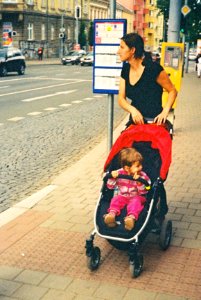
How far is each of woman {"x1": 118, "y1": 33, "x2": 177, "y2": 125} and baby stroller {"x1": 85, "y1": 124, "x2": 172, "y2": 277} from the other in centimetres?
16

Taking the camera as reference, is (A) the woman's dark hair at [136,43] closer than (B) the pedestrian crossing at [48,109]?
Yes

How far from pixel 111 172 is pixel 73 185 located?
2.50 m

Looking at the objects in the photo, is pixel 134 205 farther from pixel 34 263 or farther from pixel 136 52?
pixel 136 52

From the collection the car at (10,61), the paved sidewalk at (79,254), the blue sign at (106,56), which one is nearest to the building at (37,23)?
the car at (10,61)

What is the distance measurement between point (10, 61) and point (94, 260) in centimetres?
2861

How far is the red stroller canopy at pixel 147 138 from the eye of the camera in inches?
187

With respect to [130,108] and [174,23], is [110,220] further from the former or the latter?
[174,23]

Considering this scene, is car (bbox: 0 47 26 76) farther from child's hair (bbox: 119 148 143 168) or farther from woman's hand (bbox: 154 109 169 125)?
child's hair (bbox: 119 148 143 168)

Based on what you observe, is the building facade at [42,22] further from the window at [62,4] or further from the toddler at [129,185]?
the toddler at [129,185]

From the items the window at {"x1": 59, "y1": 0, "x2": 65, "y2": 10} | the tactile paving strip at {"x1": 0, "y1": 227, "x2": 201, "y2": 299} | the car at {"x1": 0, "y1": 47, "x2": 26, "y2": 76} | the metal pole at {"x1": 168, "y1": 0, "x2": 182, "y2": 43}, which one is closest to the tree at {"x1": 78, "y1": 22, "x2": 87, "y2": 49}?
the window at {"x1": 59, "y1": 0, "x2": 65, "y2": 10}

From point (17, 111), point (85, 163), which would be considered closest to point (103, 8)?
point (17, 111)

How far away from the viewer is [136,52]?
4.93m

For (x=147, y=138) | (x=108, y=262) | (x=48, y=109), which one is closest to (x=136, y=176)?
(x=147, y=138)

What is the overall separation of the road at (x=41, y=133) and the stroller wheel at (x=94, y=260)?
211cm
